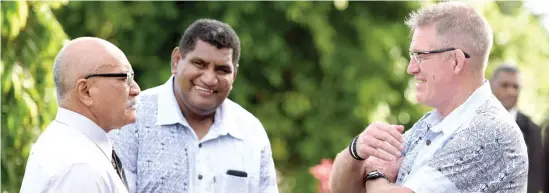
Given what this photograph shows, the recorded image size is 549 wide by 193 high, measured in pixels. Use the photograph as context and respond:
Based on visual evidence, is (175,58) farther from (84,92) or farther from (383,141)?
(383,141)

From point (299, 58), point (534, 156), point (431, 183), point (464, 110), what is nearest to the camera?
point (431, 183)

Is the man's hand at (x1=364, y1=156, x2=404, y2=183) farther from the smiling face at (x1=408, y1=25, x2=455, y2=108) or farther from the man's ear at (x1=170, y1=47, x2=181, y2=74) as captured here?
the man's ear at (x1=170, y1=47, x2=181, y2=74)

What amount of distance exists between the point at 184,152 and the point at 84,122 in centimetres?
119

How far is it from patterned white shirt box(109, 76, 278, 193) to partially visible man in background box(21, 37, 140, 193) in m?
0.78

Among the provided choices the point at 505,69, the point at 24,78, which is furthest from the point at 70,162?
the point at 505,69

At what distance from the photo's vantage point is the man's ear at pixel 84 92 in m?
4.06

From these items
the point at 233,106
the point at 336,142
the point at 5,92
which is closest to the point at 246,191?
the point at 233,106

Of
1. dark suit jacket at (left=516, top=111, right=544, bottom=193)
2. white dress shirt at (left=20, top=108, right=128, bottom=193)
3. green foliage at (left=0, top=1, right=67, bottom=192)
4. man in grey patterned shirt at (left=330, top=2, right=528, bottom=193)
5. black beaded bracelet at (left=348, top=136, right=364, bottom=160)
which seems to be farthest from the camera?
dark suit jacket at (left=516, top=111, right=544, bottom=193)

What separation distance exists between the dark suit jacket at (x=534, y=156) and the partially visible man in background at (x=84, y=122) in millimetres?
4172

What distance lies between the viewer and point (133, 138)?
16.9ft

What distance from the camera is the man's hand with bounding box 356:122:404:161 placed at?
3.97 metres

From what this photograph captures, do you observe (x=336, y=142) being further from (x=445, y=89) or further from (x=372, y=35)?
(x=445, y=89)

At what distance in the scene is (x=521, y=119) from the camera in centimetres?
784

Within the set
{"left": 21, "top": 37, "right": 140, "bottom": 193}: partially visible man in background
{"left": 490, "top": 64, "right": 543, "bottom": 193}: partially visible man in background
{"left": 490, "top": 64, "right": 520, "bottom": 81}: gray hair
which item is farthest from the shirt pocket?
{"left": 490, "top": 64, "right": 520, "bottom": 81}: gray hair
